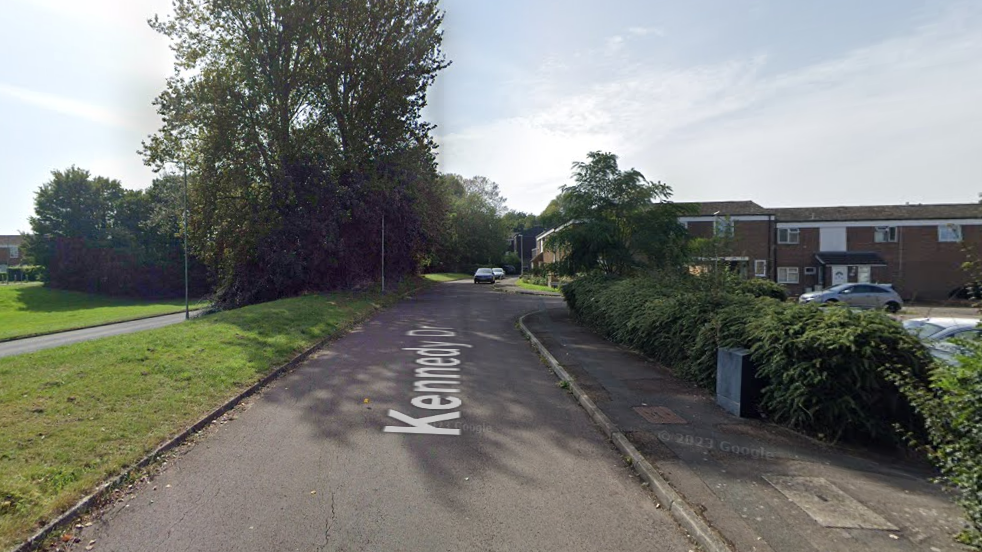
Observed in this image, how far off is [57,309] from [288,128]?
33.5m

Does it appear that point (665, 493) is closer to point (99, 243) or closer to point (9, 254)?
point (99, 243)

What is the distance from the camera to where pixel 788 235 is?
41312 millimetres

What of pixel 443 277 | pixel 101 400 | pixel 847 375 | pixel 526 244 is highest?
pixel 526 244

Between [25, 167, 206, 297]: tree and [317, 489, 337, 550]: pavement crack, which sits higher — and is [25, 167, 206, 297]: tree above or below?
above

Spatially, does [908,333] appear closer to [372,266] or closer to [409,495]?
[409,495]

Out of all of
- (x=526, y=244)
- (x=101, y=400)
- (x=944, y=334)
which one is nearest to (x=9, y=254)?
(x=526, y=244)

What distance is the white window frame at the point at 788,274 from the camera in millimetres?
41094

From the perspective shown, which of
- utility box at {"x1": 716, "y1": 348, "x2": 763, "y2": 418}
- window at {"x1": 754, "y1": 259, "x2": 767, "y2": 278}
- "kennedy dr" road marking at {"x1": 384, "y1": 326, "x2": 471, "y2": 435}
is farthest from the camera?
window at {"x1": 754, "y1": 259, "x2": 767, "y2": 278}

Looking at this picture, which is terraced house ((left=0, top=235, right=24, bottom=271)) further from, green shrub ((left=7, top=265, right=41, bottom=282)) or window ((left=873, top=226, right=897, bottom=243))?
window ((left=873, top=226, right=897, bottom=243))

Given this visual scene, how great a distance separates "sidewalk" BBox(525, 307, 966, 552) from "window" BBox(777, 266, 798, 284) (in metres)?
37.7

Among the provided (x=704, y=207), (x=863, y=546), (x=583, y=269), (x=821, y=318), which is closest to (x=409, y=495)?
(x=863, y=546)

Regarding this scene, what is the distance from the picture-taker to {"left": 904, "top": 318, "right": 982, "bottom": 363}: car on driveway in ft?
14.2

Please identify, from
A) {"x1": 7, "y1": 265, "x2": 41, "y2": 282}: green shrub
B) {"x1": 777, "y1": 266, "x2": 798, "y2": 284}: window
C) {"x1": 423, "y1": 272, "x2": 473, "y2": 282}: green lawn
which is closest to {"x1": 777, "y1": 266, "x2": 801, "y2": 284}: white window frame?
{"x1": 777, "y1": 266, "x2": 798, "y2": 284}: window

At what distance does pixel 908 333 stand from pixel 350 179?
23.6m
